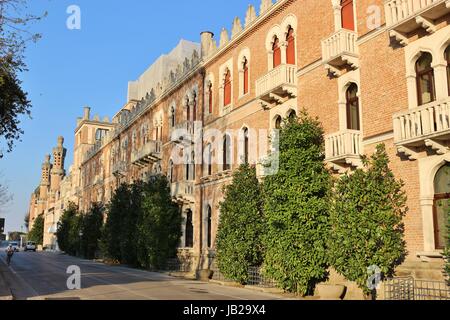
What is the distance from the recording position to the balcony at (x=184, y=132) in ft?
101

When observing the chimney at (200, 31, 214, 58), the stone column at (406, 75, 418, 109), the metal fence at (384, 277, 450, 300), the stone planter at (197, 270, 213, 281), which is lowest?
the stone planter at (197, 270, 213, 281)

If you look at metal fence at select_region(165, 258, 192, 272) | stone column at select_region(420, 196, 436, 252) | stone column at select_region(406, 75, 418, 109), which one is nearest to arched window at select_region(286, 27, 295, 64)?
stone column at select_region(406, 75, 418, 109)

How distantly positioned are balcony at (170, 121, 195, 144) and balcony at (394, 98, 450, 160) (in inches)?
699

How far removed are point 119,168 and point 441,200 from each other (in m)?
35.3

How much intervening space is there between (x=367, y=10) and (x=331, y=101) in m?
3.54

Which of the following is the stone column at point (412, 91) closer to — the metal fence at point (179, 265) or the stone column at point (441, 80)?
the stone column at point (441, 80)

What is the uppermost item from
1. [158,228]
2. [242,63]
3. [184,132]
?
[242,63]

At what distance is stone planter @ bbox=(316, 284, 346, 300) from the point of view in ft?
53.2

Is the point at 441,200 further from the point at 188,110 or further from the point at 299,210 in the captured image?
the point at 188,110

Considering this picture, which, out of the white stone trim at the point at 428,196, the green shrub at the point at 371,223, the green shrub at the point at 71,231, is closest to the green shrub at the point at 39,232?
the green shrub at the point at 71,231

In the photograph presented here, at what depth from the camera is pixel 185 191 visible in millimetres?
29750

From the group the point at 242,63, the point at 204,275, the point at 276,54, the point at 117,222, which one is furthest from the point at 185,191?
the point at 276,54

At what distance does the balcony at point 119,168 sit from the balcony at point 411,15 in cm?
3270

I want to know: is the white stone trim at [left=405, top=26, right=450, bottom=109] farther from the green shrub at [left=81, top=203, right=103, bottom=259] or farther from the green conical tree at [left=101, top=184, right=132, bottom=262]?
the green shrub at [left=81, top=203, right=103, bottom=259]
